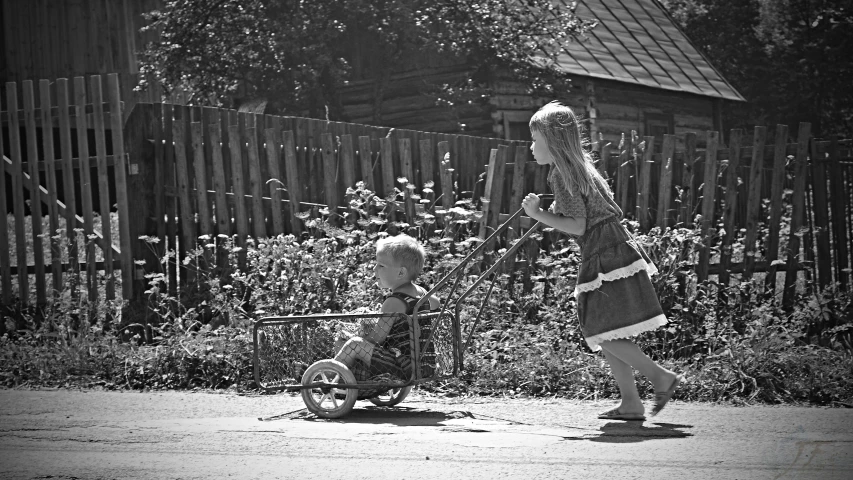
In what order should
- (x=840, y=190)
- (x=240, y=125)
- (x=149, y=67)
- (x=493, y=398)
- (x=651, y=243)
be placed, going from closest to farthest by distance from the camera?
(x=493, y=398), (x=651, y=243), (x=840, y=190), (x=240, y=125), (x=149, y=67)

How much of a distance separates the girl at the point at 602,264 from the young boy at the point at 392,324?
75 cm

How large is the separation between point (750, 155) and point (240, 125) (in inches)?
150

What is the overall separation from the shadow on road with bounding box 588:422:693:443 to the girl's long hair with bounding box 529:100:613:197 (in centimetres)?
103

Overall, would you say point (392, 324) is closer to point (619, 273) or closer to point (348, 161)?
point (619, 273)

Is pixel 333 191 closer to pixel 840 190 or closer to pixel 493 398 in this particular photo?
pixel 493 398

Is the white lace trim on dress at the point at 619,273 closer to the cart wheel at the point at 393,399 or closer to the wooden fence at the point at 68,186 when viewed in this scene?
the cart wheel at the point at 393,399

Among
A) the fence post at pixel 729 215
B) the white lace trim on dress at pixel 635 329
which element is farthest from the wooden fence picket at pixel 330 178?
the white lace trim on dress at pixel 635 329

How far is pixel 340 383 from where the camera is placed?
4.65m

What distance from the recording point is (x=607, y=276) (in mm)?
4371

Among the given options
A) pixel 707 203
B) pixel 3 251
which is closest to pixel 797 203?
pixel 707 203

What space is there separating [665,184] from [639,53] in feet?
52.8

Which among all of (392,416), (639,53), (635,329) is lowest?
(392,416)

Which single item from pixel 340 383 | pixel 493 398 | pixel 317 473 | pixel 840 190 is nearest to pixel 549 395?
pixel 493 398

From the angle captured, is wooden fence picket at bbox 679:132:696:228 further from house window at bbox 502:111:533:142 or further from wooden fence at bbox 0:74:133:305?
house window at bbox 502:111:533:142
